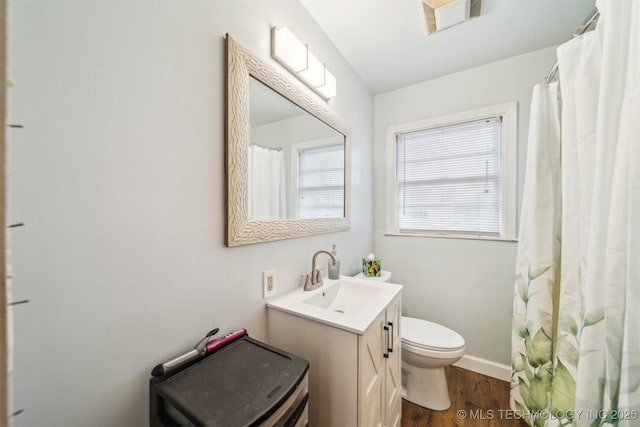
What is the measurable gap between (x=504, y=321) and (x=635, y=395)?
1339 mm

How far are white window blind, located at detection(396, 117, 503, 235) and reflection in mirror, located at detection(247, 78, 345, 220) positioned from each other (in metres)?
0.80

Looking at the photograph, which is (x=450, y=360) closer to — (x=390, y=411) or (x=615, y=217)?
(x=390, y=411)

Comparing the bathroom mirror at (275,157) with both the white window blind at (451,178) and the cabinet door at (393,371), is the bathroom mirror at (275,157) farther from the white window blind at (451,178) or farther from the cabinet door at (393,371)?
the white window blind at (451,178)

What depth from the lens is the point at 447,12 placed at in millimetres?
1355

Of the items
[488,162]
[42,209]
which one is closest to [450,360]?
[488,162]

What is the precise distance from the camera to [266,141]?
1.12 m

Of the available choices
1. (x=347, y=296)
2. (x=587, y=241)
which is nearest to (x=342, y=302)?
(x=347, y=296)

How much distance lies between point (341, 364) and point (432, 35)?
2020mm

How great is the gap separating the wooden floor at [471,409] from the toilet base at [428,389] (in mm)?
32

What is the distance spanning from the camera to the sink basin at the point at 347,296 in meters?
1.35

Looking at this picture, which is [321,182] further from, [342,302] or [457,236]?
[457,236]

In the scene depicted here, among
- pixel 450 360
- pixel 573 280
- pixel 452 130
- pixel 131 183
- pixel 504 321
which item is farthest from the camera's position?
pixel 452 130

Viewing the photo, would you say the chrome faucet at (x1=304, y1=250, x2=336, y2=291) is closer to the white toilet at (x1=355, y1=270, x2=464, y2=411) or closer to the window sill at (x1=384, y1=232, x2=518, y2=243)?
the white toilet at (x1=355, y1=270, x2=464, y2=411)

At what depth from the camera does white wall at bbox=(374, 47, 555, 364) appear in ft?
5.85
